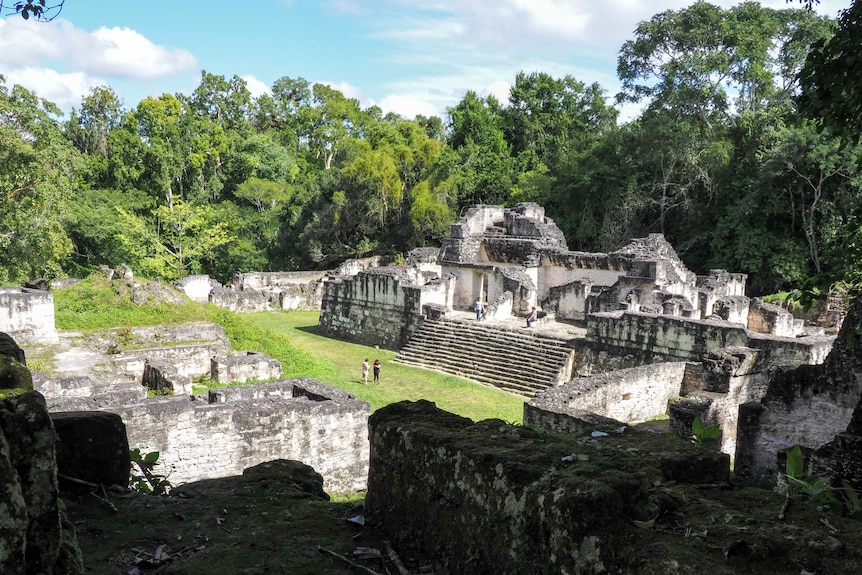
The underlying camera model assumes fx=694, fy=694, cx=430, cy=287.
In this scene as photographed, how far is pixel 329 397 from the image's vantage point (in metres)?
10.7

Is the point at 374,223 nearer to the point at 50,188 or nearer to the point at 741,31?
the point at 50,188

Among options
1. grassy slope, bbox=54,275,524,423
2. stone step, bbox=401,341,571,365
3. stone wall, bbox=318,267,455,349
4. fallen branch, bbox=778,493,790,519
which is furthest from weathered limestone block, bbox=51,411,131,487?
stone wall, bbox=318,267,455,349

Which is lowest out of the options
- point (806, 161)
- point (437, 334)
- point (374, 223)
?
point (437, 334)

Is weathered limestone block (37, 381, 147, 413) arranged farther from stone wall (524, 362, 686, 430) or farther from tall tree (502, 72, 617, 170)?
tall tree (502, 72, 617, 170)

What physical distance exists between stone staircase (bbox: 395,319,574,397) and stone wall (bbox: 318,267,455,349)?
2.99ft

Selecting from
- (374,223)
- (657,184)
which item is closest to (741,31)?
(657,184)

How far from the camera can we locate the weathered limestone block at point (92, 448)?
4156 millimetres

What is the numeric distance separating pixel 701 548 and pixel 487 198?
39.3 metres

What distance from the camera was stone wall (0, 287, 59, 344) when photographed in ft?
52.1

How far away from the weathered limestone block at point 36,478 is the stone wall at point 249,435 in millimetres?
6251

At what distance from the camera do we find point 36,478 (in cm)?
245

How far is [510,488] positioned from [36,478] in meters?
1.87

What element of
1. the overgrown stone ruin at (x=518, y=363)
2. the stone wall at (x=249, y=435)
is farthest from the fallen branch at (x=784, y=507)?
the stone wall at (x=249, y=435)

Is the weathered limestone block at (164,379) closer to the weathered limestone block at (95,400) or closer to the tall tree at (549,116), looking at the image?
the weathered limestone block at (95,400)
